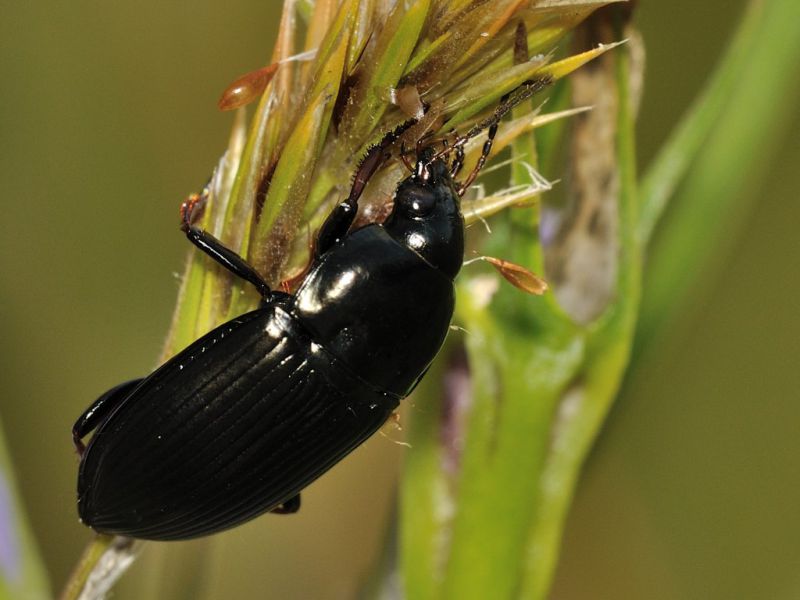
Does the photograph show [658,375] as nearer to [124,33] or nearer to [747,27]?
[747,27]

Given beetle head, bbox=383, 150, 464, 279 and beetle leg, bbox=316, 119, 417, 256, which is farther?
beetle head, bbox=383, 150, 464, 279

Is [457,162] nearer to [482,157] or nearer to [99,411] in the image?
[482,157]

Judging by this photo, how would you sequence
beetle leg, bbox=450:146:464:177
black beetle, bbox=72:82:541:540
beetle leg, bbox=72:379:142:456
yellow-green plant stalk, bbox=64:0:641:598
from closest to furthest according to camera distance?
yellow-green plant stalk, bbox=64:0:641:598, beetle leg, bbox=450:146:464:177, black beetle, bbox=72:82:541:540, beetle leg, bbox=72:379:142:456

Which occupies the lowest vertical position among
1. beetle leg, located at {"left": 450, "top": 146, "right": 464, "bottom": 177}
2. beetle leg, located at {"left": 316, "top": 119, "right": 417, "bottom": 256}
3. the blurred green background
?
the blurred green background

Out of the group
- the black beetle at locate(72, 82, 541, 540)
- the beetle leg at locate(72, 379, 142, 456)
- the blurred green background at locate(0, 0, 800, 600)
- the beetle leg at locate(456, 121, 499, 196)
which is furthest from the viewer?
the blurred green background at locate(0, 0, 800, 600)

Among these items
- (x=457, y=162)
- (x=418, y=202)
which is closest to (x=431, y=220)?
(x=418, y=202)

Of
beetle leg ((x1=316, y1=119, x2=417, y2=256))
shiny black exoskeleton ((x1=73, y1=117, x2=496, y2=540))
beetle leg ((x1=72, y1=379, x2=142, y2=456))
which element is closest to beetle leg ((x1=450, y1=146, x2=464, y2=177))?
shiny black exoskeleton ((x1=73, y1=117, x2=496, y2=540))

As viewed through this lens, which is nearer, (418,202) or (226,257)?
(226,257)

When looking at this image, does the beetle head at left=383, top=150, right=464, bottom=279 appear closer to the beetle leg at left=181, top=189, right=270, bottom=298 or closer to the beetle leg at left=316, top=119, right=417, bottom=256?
the beetle leg at left=316, top=119, right=417, bottom=256
